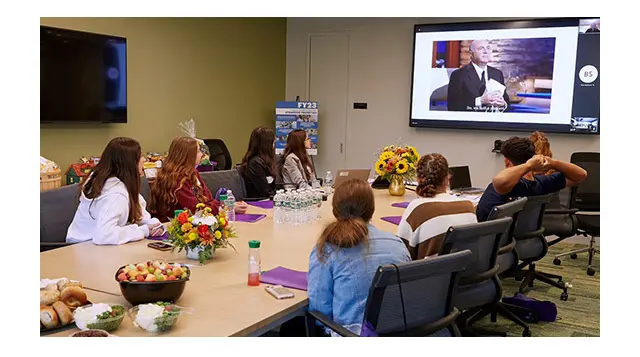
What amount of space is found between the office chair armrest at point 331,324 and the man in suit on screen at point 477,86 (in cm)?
582

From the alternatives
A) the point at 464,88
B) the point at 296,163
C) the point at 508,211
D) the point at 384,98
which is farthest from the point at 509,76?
the point at 508,211

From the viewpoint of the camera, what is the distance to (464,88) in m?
7.91

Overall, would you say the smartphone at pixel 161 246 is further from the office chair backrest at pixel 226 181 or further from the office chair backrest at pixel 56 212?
the office chair backrest at pixel 226 181

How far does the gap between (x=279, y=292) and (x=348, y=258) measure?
1.06ft

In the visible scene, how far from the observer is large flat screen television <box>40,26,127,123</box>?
5934 millimetres

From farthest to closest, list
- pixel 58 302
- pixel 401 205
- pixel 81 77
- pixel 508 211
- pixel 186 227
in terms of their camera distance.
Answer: pixel 81 77 → pixel 401 205 → pixel 508 211 → pixel 186 227 → pixel 58 302

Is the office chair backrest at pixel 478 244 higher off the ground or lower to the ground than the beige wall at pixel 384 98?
lower

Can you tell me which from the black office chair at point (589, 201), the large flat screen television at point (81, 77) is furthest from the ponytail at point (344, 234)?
the large flat screen television at point (81, 77)

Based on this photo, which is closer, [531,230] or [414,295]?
[414,295]

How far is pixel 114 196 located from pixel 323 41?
20.6ft

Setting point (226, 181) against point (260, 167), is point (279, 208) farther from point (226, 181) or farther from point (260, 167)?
point (260, 167)

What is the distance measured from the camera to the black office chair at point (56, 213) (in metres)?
3.53

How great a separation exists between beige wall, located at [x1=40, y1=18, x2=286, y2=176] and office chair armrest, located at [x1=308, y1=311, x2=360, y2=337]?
4499mm

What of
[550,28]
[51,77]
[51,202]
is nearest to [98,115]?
[51,77]
